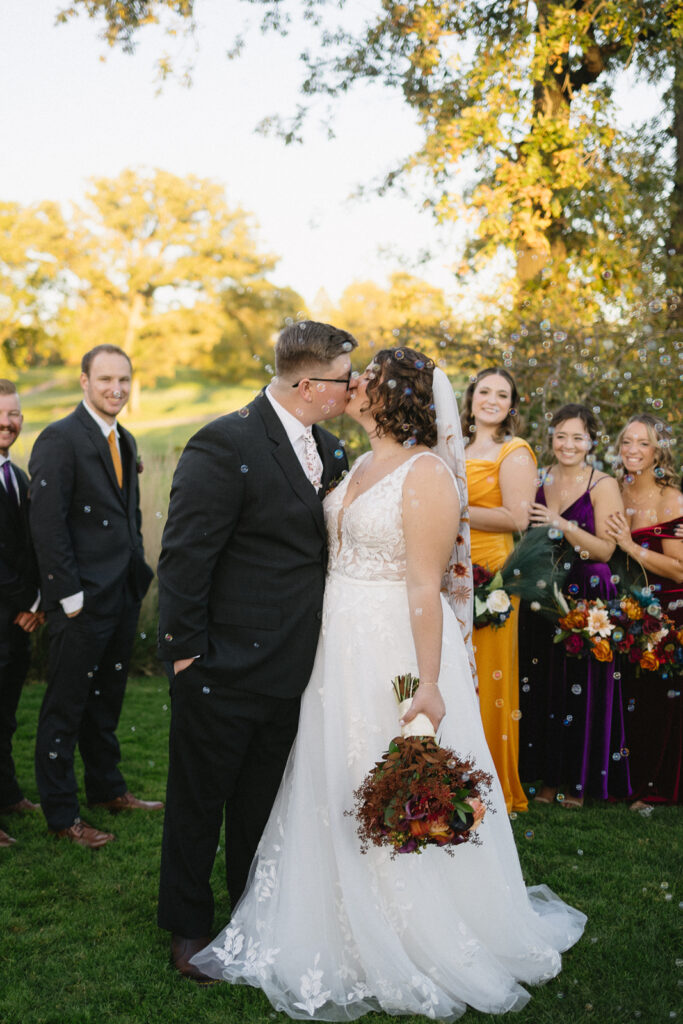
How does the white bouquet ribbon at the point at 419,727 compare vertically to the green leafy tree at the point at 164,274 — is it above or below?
below

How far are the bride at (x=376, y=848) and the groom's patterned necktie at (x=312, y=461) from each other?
0.10m

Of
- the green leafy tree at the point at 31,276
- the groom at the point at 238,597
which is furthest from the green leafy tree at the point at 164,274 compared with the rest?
the groom at the point at 238,597

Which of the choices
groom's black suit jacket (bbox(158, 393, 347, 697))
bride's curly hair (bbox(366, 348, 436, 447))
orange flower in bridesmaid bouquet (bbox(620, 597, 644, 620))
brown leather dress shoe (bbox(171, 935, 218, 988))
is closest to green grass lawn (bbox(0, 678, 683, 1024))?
brown leather dress shoe (bbox(171, 935, 218, 988))

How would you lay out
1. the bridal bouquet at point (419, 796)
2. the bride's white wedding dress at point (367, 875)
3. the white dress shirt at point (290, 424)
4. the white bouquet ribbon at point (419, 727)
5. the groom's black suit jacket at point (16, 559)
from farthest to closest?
the groom's black suit jacket at point (16, 559)
the white dress shirt at point (290, 424)
the bride's white wedding dress at point (367, 875)
the white bouquet ribbon at point (419, 727)
the bridal bouquet at point (419, 796)

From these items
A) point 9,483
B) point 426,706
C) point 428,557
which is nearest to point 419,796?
point 426,706

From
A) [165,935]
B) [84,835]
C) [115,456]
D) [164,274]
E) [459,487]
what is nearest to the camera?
[459,487]

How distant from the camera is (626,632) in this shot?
5.02 m

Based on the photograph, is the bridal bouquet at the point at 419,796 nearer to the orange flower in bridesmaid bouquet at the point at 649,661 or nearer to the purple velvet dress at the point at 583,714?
the orange flower in bridesmaid bouquet at the point at 649,661

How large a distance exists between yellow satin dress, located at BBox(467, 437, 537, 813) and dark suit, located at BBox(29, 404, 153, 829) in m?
2.01

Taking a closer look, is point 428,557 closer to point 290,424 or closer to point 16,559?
point 290,424

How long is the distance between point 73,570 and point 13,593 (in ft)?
1.45

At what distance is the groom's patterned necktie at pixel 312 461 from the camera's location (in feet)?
10.6

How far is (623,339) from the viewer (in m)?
8.34

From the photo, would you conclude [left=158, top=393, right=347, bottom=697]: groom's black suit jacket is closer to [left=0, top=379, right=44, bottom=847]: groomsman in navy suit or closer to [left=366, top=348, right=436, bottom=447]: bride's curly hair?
[left=366, top=348, right=436, bottom=447]: bride's curly hair
